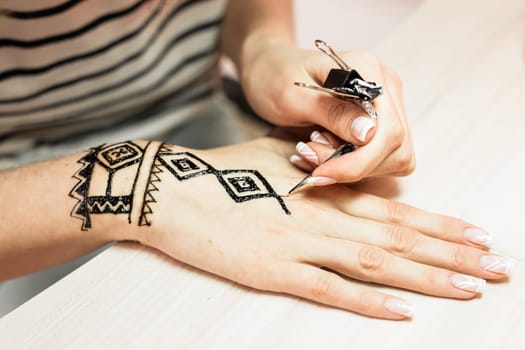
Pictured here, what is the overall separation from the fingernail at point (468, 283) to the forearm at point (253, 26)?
1.78ft

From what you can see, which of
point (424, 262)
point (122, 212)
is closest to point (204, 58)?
point (122, 212)

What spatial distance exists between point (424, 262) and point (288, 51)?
41 cm

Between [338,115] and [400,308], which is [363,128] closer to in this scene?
[338,115]

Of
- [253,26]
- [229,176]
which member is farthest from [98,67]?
[229,176]

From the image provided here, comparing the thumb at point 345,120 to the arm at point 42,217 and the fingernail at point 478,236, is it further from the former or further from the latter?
the arm at point 42,217

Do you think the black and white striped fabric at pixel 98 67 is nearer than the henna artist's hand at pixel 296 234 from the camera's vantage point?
No

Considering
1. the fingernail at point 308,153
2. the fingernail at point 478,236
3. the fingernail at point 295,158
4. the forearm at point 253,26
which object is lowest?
the fingernail at point 478,236

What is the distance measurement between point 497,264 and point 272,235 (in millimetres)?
283

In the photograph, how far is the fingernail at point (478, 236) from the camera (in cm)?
69

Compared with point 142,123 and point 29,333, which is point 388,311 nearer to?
point 29,333

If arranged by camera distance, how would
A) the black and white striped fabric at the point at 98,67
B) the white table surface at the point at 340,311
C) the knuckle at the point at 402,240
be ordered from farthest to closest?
the black and white striped fabric at the point at 98,67 → the knuckle at the point at 402,240 → the white table surface at the point at 340,311

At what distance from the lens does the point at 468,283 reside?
633 millimetres

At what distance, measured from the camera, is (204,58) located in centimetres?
119

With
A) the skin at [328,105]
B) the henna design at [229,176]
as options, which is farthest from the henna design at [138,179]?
the skin at [328,105]
